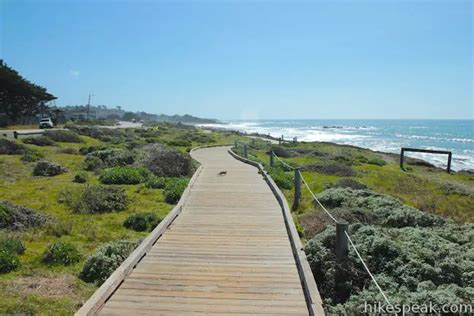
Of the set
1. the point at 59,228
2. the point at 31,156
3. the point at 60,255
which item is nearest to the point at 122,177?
the point at 59,228

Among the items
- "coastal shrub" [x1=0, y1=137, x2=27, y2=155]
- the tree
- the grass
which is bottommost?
the grass

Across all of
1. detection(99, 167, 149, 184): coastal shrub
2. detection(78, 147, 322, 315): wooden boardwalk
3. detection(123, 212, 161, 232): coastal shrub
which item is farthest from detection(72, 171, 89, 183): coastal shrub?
detection(78, 147, 322, 315): wooden boardwalk

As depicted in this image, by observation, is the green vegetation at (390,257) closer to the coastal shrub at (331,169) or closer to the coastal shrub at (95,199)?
the coastal shrub at (95,199)

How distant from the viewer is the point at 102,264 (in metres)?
7.25

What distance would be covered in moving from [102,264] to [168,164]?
12240 millimetres

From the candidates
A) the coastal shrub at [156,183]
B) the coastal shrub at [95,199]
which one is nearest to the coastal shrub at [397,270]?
the coastal shrub at [95,199]

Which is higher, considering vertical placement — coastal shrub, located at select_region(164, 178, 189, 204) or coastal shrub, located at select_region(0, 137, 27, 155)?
coastal shrub, located at select_region(0, 137, 27, 155)

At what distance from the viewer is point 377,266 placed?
Answer: 640cm

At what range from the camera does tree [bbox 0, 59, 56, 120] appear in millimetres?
53562

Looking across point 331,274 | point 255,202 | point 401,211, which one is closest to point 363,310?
point 331,274

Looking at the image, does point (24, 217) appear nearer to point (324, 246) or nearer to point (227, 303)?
point (227, 303)

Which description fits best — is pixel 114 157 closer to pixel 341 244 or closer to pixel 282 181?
pixel 282 181

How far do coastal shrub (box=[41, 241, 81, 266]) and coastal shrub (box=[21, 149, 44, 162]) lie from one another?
14.2 meters

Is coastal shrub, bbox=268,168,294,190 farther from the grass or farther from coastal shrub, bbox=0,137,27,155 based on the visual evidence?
coastal shrub, bbox=0,137,27,155
